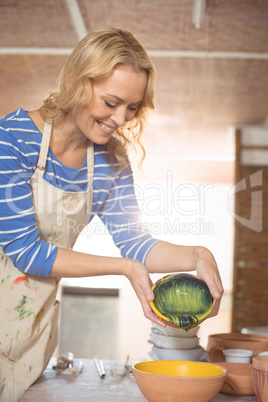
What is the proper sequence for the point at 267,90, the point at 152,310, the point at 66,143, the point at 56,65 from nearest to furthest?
the point at 152,310
the point at 66,143
the point at 56,65
the point at 267,90

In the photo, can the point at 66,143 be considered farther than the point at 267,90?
No

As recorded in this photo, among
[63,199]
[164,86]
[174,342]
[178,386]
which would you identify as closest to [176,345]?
[174,342]

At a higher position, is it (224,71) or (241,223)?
(224,71)

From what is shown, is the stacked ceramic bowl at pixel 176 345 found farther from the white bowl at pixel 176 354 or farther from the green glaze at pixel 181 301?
the green glaze at pixel 181 301

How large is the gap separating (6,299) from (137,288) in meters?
0.41

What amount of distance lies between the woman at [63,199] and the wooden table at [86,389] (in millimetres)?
62

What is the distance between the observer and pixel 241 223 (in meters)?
4.85

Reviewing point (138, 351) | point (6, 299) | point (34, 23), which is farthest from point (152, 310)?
point (138, 351)

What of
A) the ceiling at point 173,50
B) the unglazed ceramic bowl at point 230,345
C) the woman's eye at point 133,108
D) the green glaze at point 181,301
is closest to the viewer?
the green glaze at point 181,301

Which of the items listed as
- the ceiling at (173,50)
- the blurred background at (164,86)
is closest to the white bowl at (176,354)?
the blurred background at (164,86)

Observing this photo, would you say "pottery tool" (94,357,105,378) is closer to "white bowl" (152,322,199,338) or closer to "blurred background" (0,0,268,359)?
"white bowl" (152,322,199,338)

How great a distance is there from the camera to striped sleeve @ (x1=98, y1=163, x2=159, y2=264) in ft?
5.31

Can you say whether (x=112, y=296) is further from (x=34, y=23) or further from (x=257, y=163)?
(x=34, y=23)

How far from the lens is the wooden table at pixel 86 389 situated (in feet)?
4.05
